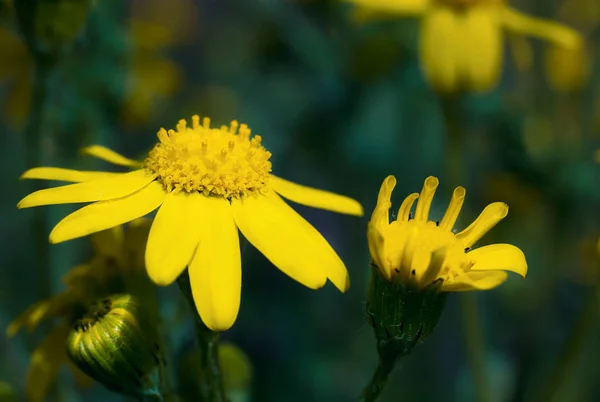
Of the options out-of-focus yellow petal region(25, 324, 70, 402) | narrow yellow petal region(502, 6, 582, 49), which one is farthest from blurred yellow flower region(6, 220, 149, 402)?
narrow yellow petal region(502, 6, 582, 49)

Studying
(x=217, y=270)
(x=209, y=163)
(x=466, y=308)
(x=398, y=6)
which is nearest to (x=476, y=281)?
(x=217, y=270)

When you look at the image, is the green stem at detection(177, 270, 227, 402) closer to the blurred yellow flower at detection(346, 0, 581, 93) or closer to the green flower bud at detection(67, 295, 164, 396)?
the green flower bud at detection(67, 295, 164, 396)

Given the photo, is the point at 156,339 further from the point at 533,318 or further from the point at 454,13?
the point at 533,318

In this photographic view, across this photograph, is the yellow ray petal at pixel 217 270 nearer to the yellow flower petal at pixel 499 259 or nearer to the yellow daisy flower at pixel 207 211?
the yellow daisy flower at pixel 207 211

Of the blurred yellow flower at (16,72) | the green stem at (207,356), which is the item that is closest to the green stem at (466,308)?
the green stem at (207,356)

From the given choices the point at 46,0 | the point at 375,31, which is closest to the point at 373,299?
the point at 46,0

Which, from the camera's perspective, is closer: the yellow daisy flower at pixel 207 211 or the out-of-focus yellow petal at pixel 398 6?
the yellow daisy flower at pixel 207 211

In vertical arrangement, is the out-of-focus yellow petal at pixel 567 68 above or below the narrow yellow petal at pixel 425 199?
above
